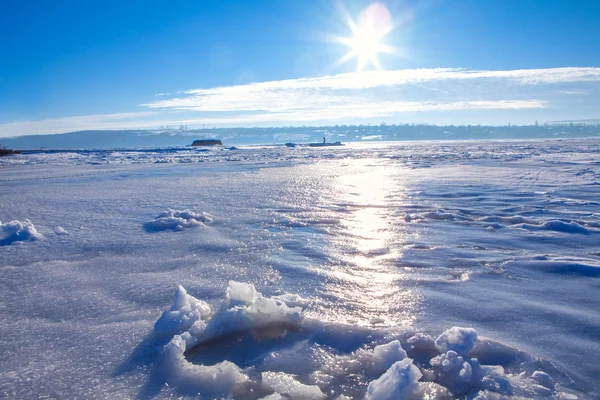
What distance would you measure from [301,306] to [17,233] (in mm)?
2948

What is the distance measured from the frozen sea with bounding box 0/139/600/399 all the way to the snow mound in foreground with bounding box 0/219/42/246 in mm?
16

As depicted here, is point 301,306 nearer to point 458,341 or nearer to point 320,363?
point 320,363

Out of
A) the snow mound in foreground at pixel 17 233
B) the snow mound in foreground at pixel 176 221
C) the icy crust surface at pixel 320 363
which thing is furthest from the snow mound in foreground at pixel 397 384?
the snow mound in foreground at pixel 17 233

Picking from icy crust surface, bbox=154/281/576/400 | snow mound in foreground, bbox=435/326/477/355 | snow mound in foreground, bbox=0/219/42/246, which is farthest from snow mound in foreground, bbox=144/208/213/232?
snow mound in foreground, bbox=435/326/477/355

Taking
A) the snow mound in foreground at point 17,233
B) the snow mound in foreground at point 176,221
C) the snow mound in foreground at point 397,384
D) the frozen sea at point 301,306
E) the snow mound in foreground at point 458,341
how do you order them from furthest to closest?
1. the snow mound in foreground at point 176,221
2. the snow mound in foreground at point 17,233
3. the snow mound in foreground at point 458,341
4. the frozen sea at point 301,306
5. the snow mound in foreground at point 397,384

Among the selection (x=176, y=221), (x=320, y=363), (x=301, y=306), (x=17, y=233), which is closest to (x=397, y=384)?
(x=320, y=363)

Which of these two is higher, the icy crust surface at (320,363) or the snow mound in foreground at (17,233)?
the snow mound in foreground at (17,233)

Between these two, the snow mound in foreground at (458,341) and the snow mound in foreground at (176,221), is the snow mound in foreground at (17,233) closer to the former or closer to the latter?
the snow mound in foreground at (176,221)

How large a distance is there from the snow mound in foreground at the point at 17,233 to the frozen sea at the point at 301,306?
16mm

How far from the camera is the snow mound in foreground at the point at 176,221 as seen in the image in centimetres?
409

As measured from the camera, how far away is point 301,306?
214 cm

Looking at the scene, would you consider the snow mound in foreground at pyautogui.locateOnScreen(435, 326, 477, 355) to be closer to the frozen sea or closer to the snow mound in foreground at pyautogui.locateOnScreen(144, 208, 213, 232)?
the frozen sea

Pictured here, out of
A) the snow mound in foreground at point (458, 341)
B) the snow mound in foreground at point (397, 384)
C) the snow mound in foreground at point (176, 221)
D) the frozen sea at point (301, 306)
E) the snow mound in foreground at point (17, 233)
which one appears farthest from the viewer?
the snow mound in foreground at point (176, 221)

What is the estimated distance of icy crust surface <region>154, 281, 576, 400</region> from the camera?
1.45m
